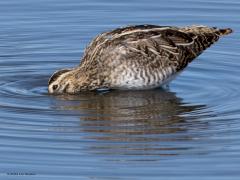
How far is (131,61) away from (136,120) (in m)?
1.84

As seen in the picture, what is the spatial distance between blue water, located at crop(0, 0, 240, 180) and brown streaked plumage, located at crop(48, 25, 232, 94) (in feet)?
0.82

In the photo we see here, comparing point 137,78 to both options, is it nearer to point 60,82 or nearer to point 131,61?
point 131,61

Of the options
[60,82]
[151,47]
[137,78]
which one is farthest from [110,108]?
[151,47]

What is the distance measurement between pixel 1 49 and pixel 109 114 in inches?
167

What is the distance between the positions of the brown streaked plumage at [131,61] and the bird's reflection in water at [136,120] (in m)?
0.22

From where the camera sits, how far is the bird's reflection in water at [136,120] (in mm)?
12820

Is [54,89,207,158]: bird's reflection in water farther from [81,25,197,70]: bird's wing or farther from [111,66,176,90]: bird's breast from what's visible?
[81,25,197,70]: bird's wing

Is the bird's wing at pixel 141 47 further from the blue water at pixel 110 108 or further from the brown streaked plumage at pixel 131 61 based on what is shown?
the blue water at pixel 110 108

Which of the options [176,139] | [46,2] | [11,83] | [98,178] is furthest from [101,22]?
[98,178]

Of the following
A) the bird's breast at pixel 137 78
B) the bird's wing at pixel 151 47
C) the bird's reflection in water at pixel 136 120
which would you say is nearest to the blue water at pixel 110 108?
the bird's reflection in water at pixel 136 120

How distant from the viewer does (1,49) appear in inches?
712

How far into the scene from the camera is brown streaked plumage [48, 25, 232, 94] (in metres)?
15.7

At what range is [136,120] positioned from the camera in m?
14.1

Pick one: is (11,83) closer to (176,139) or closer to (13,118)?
(13,118)
